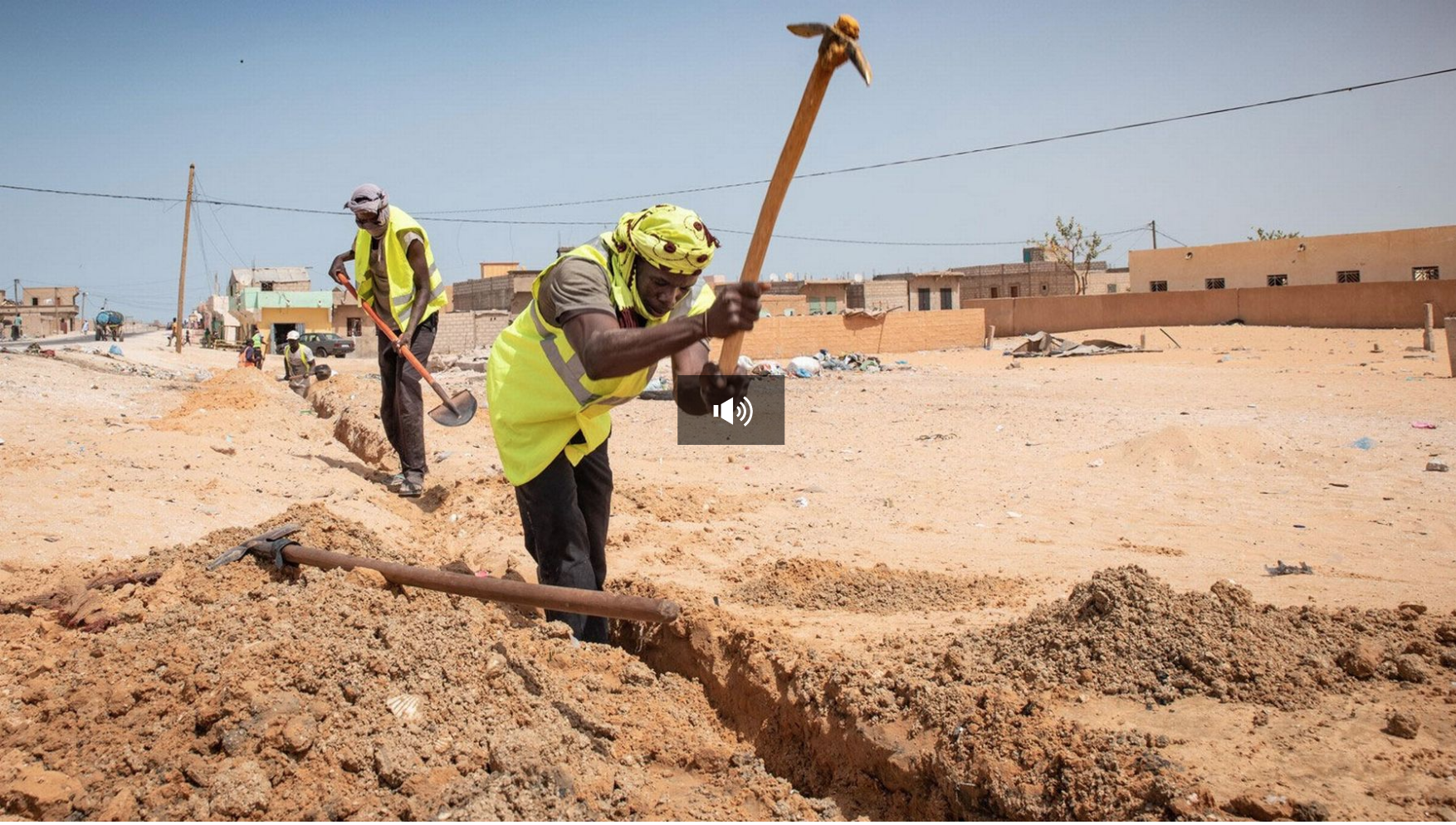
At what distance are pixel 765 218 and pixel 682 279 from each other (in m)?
0.40

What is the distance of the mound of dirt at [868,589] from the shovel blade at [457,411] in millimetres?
2858

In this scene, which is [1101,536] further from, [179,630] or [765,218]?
[179,630]

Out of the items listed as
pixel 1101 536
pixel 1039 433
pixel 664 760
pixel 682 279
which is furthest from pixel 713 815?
pixel 1039 433

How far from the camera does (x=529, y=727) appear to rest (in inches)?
105

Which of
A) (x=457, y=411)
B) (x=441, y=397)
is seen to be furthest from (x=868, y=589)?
(x=457, y=411)

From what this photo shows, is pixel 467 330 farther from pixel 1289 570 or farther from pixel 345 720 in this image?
pixel 345 720

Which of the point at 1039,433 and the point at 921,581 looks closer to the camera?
the point at 921,581

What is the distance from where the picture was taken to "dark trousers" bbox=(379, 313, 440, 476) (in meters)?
6.38

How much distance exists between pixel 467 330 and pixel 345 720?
3740 centimetres

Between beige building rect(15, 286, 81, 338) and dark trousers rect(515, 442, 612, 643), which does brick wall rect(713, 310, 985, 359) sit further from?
beige building rect(15, 286, 81, 338)

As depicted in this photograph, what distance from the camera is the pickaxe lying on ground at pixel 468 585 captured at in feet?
9.34

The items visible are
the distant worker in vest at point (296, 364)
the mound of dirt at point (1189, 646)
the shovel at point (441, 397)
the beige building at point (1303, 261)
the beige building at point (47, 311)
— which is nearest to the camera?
the mound of dirt at point (1189, 646)

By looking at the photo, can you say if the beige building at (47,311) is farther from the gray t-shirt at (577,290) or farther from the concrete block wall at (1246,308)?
the gray t-shirt at (577,290)

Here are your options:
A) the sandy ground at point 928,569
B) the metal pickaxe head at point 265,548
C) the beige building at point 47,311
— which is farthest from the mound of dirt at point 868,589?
the beige building at point 47,311
